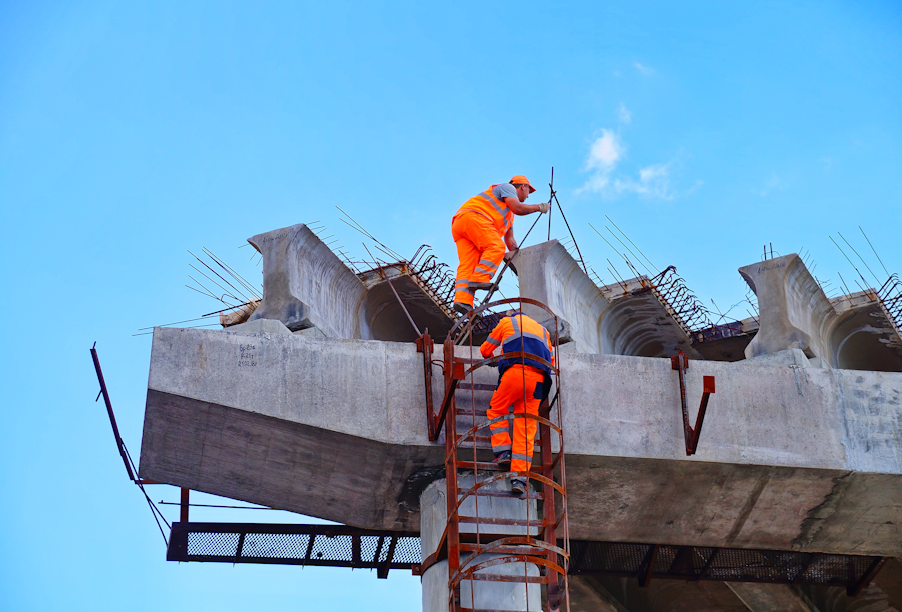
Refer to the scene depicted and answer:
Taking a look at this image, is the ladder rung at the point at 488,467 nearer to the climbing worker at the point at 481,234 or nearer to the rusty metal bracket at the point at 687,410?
the rusty metal bracket at the point at 687,410

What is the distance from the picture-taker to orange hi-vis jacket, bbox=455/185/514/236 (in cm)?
1252

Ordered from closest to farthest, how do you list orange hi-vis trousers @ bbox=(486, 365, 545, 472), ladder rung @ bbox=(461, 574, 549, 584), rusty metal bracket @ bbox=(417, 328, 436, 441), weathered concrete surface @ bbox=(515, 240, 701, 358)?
ladder rung @ bbox=(461, 574, 549, 584), orange hi-vis trousers @ bbox=(486, 365, 545, 472), rusty metal bracket @ bbox=(417, 328, 436, 441), weathered concrete surface @ bbox=(515, 240, 701, 358)

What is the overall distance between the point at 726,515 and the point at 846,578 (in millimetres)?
3234

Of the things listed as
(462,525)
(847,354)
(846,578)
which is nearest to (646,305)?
(847,354)

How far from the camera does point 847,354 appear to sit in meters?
17.2

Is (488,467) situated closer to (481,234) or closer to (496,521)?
(496,521)

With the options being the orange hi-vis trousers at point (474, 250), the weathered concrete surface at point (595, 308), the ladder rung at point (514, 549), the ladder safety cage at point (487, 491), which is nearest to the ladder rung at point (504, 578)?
the ladder safety cage at point (487, 491)

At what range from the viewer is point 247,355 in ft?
35.8

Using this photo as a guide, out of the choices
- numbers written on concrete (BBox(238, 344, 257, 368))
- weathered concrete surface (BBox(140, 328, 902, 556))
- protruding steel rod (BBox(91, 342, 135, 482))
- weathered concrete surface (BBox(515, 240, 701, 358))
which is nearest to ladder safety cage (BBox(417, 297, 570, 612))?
weathered concrete surface (BBox(140, 328, 902, 556))

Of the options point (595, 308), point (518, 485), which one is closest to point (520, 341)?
point (518, 485)

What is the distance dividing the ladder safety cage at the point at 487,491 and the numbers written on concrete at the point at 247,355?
5.24 feet

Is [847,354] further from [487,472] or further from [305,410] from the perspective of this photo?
[305,410]

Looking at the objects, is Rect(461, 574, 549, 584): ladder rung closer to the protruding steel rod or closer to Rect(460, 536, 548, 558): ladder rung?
Rect(460, 536, 548, 558): ladder rung

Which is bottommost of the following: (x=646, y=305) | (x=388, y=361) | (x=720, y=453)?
(x=720, y=453)
